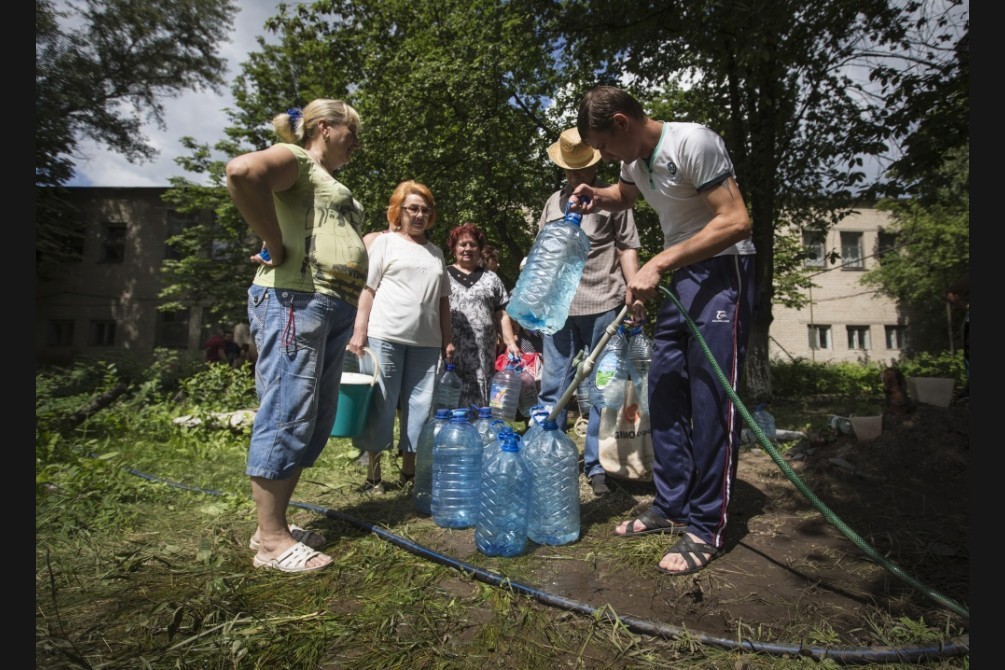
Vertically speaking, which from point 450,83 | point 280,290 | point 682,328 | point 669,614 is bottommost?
point 669,614

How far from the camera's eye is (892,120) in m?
8.02

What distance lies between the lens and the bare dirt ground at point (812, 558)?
1.91 metres

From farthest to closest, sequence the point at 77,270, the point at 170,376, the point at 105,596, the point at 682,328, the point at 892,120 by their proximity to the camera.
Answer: the point at 77,270
the point at 170,376
the point at 892,120
the point at 682,328
the point at 105,596

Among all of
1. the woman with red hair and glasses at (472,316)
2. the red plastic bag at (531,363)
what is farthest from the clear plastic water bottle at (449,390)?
the red plastic bag at (531,363)

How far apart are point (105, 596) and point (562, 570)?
1.75 meters

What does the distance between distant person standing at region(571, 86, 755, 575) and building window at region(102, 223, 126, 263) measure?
3050 centimetres

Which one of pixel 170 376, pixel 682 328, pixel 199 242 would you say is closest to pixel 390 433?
pixel 682 328

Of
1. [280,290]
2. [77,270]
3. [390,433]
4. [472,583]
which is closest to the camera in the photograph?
[472,583]

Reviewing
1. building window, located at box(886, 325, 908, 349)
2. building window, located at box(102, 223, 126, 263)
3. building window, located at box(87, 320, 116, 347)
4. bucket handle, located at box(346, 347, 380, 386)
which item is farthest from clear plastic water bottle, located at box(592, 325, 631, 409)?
building window, located at box(886, 325, 908, 349)

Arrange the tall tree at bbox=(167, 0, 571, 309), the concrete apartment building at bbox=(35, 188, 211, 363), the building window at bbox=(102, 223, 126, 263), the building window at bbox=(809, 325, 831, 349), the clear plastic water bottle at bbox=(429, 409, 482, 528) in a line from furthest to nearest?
the building window at bbox=(809, 325, 831, 349) → the building window at bbox=(102, 223, 126, 263) → the concrete apartment building at bbox=(35, 188, 211, 363) → the tall tree at bbox=(167, 0, 571, 309) → the clear plastic water bottle at bbox=(429, 409, 482, 528)

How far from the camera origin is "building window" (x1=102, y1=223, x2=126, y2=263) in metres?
26.4

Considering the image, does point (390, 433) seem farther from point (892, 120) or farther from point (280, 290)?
point (892, 120)

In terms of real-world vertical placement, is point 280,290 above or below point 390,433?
above

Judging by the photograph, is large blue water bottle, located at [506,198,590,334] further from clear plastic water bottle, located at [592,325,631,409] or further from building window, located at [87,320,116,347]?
building window, located at [87,320,116,347]
